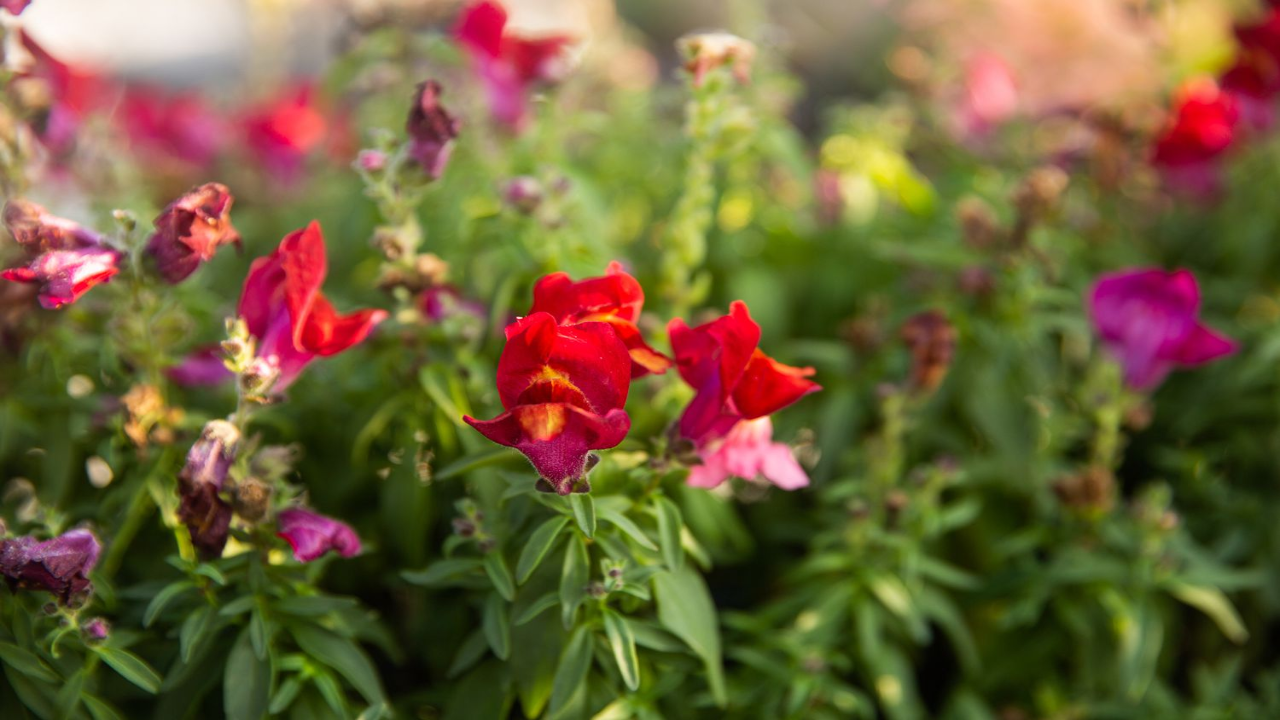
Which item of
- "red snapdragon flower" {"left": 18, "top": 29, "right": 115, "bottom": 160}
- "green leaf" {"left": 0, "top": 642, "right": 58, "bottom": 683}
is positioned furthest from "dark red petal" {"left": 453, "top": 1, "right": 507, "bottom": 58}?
"green leaf" {"left": 0, "top": 642, "right": 58, "bottom": 683}

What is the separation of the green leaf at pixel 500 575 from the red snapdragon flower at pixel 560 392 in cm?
17

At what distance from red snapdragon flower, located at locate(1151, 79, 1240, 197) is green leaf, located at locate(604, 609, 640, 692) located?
1402 millimetres

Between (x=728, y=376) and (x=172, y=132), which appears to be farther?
(x=172, y=132)

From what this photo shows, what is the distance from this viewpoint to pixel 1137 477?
1934mm

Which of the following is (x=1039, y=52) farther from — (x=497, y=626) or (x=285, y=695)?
(x=285, y=695)

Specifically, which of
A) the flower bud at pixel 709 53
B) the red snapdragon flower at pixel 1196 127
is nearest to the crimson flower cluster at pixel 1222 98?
the red snapdragon flower at pixel 1196 127

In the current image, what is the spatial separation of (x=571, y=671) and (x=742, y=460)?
28 centimetres

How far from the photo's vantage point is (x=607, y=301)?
984 millimetres

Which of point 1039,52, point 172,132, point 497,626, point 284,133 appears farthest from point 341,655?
point 1039,52

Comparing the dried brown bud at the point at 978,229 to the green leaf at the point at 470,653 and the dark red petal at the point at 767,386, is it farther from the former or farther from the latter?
the green leaf at the point at 470,653

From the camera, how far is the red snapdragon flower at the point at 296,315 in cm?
103

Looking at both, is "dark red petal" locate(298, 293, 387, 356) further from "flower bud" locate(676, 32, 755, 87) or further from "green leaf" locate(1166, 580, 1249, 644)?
"green leaf" locate(1166, 580, 1249, 644)

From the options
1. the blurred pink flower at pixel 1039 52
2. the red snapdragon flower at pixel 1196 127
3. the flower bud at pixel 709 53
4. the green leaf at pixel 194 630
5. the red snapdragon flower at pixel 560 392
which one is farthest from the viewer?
the blurred pink flower at pixel 1039 52

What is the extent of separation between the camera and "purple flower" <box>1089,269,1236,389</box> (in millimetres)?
1379
